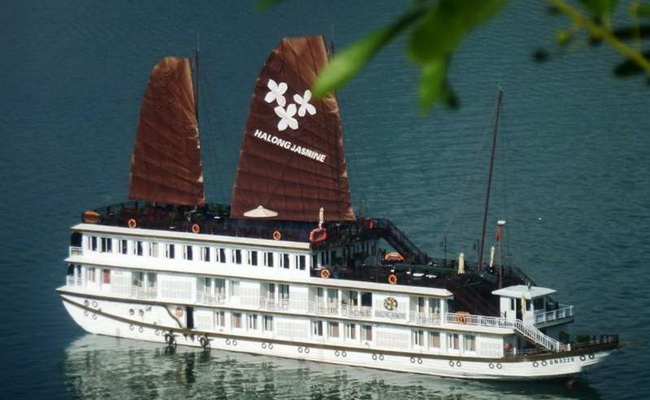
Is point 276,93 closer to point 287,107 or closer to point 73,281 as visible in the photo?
point 287,107

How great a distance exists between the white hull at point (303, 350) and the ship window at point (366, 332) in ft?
1.46

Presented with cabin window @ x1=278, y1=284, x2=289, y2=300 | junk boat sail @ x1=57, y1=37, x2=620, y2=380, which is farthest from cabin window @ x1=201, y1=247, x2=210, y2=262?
cabin window @ x1=278, y1=284, x2=289, y2=300

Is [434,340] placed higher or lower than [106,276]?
lower

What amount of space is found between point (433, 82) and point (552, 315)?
136 ft

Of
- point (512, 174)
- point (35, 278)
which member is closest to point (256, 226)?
point (35, 278)

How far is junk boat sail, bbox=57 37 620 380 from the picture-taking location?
43.3 m

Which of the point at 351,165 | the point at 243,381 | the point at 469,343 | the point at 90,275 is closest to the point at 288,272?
the point at 243,381

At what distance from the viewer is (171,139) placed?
163 feet

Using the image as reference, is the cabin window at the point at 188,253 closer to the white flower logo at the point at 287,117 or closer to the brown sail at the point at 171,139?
the brown sail at the point at 171,139

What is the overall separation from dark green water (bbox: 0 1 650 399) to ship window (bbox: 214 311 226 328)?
1.32 metres

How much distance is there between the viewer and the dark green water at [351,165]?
4347 centimetres

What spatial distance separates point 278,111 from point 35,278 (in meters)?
11.5

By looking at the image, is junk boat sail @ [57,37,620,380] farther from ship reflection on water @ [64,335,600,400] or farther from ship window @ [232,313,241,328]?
ship reflection on water @ [64,335,600,400]

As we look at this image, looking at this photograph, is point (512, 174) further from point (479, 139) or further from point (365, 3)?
point (365, 3)
